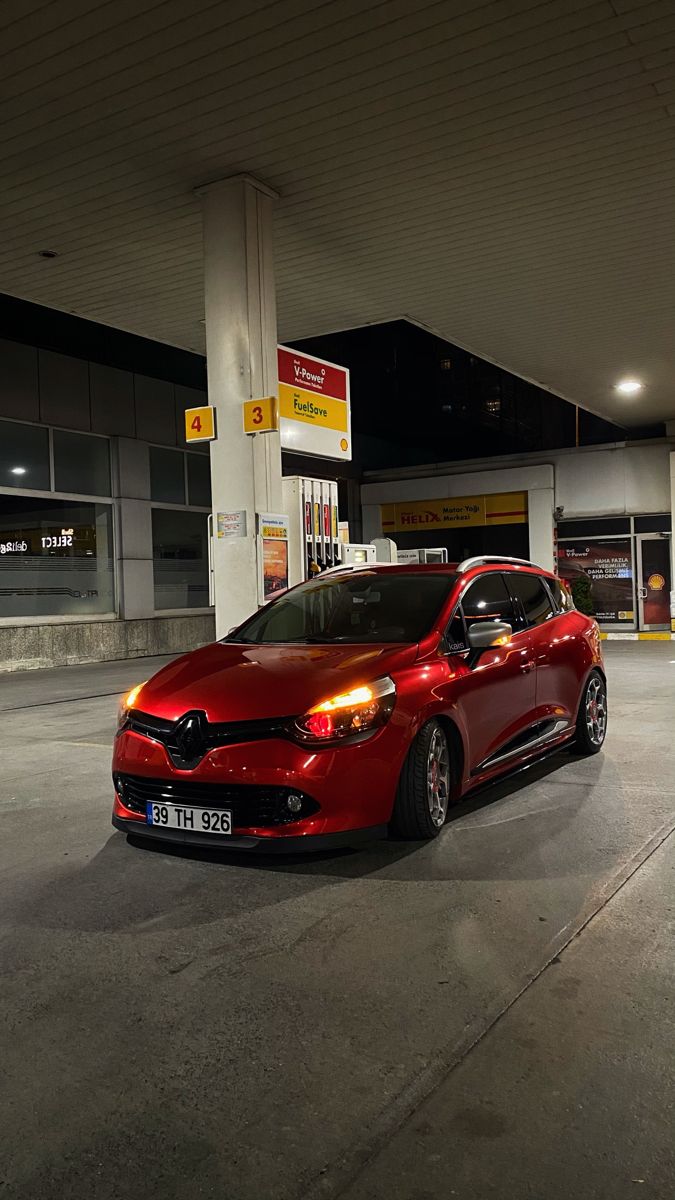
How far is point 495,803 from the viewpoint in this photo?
5625 mm

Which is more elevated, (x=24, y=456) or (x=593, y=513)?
(x=24, y=456)

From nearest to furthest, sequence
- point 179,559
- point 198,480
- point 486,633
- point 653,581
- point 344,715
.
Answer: point 344,715 → point 486,633 → point 179,559 → point 198,480 → point 653,581

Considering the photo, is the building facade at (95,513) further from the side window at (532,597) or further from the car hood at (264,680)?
the car hood at (264,680)

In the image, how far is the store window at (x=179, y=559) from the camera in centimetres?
1934

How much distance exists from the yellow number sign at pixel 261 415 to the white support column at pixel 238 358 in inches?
5.6

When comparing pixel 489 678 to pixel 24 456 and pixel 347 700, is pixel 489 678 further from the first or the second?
pixel 24 456

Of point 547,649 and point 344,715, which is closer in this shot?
point 344,715

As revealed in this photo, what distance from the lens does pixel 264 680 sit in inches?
186

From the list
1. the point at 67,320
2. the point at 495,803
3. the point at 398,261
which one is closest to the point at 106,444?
the point at 67,320

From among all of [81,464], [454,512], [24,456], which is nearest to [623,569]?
[454,512]

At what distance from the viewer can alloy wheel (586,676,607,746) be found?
6.90 meters

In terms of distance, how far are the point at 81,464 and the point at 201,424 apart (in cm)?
914

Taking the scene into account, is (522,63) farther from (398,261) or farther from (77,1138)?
(77,1138)

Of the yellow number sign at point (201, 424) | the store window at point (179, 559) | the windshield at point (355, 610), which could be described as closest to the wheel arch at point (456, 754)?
the windshield at point (355, 610)
